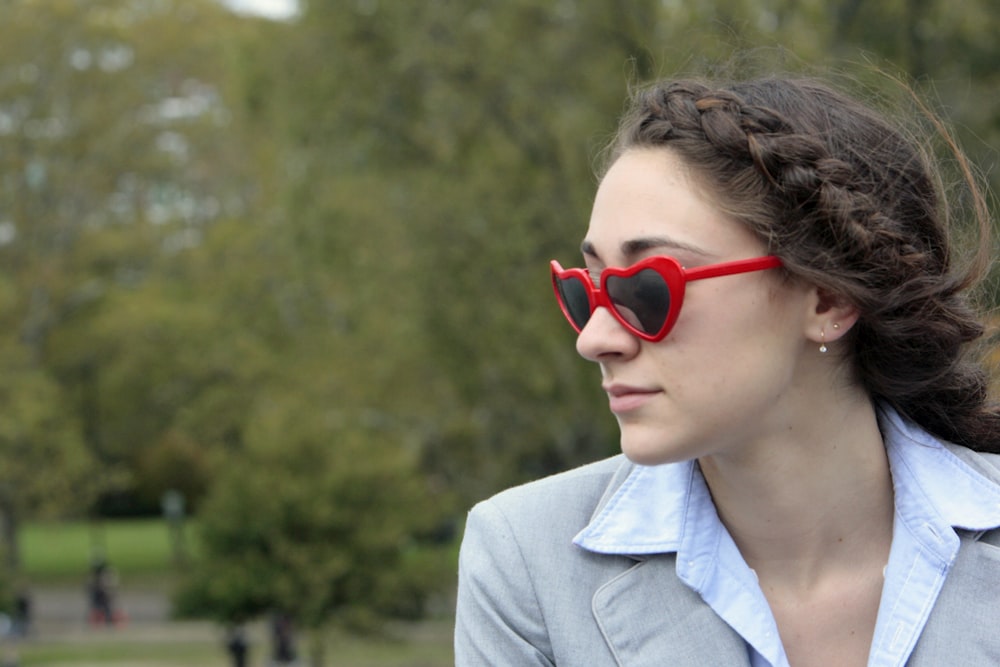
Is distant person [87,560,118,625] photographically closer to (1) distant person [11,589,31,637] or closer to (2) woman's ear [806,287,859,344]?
(1) distant person [11,589,31,637]

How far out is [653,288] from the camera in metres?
1.98

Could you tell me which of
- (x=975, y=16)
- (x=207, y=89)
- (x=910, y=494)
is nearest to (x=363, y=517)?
(x=975, y=16)

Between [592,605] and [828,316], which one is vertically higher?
[828,316]

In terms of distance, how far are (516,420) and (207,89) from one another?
1644 cm

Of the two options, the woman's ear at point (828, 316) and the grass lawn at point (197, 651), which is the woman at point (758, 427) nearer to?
the woman's ear at point (828, 316)

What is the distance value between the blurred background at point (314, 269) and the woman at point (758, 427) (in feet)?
22.9

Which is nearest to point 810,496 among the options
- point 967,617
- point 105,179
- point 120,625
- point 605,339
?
point 967,617

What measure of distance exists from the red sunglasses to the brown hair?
0.26ft

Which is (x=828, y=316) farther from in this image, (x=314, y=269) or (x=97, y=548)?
(x=97, y=548)

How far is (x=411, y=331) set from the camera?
1850 cm

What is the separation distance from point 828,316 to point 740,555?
1.35 ft

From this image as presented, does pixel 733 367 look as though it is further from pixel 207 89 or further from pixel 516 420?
pixel 207 89

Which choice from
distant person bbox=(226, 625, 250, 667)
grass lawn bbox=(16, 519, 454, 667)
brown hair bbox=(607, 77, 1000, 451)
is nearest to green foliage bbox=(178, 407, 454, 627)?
distant person bbox=(226, 625, 250, 667)

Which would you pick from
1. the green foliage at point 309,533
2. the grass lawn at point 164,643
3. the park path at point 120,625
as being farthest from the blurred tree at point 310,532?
the park path at point 120,625
